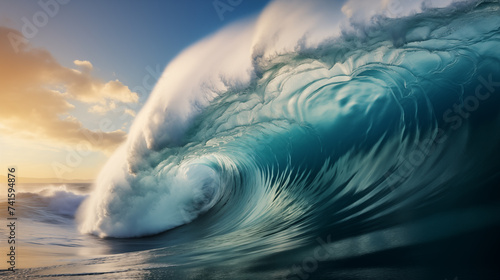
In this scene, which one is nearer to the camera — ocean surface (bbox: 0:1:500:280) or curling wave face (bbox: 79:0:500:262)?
ocean surface (bbox: 0:1:500:280)

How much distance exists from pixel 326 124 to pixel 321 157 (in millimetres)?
778

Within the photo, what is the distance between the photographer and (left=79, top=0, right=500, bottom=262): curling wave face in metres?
4.35

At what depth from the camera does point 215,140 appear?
8133 mm

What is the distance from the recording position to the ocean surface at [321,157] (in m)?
→ 3.37

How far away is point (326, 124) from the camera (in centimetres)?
638

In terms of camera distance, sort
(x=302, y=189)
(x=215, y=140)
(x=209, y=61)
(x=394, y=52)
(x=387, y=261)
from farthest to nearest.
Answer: (x=215, y=140), (x=209, y=61), (x=302, y=189), (x=394, y=52), (x=387, y=261)

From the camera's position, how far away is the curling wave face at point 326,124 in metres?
4.35

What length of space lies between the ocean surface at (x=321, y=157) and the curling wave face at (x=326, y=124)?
0.03m

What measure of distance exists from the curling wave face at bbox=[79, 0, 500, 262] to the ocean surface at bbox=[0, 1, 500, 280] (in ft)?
0.09

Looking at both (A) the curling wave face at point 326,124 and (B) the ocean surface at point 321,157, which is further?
(A) the curling wave face at point 326,124

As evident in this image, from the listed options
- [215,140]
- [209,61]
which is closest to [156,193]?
[215,140]

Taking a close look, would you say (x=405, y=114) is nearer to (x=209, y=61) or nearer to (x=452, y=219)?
(x=452, y=219)

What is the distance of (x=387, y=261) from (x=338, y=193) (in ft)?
8.42

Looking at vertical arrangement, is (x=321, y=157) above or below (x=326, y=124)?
below
